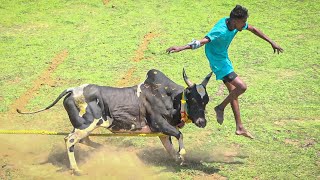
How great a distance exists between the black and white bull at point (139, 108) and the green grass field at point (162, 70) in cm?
53

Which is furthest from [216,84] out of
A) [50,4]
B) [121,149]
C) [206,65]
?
[50,4]

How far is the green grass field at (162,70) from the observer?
739cm

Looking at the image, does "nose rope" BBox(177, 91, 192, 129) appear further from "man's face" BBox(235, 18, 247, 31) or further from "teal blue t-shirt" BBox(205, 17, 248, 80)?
"man's face" BBox(235, 18, 247, 31)

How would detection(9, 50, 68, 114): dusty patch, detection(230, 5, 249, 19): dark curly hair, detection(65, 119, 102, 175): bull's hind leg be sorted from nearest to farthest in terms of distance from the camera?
detection(230, 5, 249, 19): dark curly hair
detection(65, 119, 102, 175): bull's hind leg
detection(9, 50, 68, 114): dusty patch

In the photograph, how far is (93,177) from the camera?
7055 millimetres

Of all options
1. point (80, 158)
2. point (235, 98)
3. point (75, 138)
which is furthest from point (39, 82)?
point (235, 98)

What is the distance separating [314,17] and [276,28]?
1311 mm

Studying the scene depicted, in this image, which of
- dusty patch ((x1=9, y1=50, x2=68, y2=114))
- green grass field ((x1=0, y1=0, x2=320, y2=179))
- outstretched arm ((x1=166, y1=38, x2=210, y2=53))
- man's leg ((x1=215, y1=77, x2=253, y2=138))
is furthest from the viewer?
dusty patch ((x1=9, y1=50, x2=68, y2=114))

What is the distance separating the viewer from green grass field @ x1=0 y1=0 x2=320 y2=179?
7.39m

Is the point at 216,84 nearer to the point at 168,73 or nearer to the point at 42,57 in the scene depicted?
the point at 168,73

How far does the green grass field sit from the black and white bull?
0.53 meters

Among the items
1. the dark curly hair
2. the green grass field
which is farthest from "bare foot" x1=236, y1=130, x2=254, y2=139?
the dark curly hair

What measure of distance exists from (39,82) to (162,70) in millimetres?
2402

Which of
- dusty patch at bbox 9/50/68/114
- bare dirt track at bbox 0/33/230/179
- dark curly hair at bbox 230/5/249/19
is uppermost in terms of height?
dark curly hair at bbox 230/5/249/19
